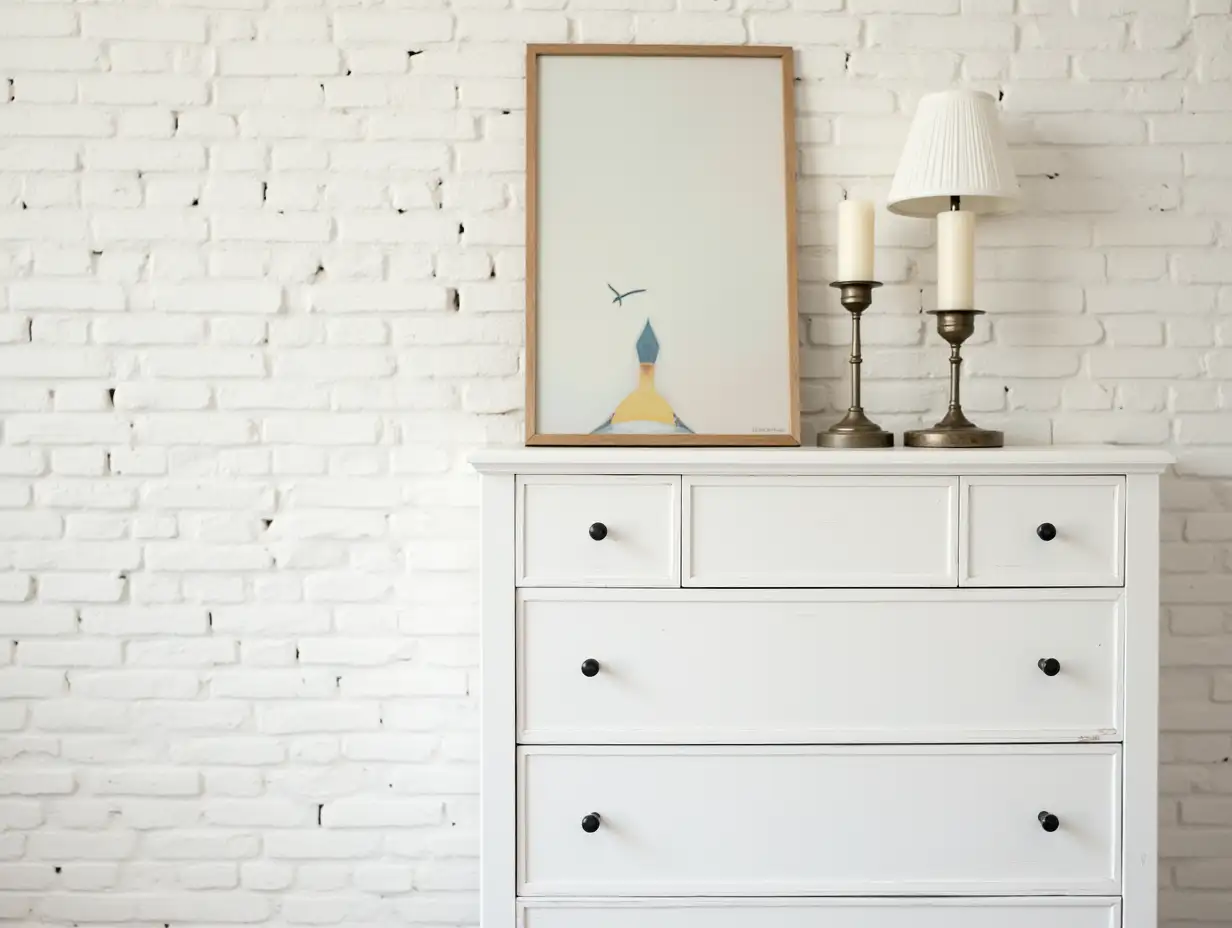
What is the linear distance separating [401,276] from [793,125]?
837 millimetres

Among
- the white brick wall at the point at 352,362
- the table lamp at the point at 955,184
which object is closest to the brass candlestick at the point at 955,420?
the table lamp at the point at 955,184

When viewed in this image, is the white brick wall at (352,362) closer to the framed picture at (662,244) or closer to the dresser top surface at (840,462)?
the framed picture at (662,244)

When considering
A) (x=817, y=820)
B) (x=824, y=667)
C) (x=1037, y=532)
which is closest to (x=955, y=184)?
(x=1037, y=532)

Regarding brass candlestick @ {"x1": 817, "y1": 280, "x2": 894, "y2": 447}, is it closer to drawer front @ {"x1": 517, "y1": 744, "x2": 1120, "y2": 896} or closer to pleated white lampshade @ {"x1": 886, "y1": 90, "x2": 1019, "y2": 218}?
pleated white lampshade @ {"x1": 886, "y1": 90, "x2": 1019, "y2": 218}

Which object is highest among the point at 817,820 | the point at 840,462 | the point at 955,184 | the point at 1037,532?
the point at 955,184

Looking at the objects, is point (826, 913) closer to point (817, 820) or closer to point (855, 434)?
point (817, 820)

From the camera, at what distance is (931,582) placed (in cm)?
178

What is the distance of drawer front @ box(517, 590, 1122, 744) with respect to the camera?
1772mm

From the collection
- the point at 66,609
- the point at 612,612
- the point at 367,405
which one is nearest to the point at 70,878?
the point at 66,609

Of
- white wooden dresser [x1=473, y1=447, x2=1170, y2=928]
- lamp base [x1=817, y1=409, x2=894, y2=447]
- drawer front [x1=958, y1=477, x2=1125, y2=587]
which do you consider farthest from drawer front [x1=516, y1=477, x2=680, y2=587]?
drawer front [x1=958, y1=477, x2=1125, y2=587]

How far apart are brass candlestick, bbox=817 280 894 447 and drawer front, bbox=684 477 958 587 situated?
220 millimetres

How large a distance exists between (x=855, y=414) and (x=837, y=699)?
1.80 feet

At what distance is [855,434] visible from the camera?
1979 millimetres

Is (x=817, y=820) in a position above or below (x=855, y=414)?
below
